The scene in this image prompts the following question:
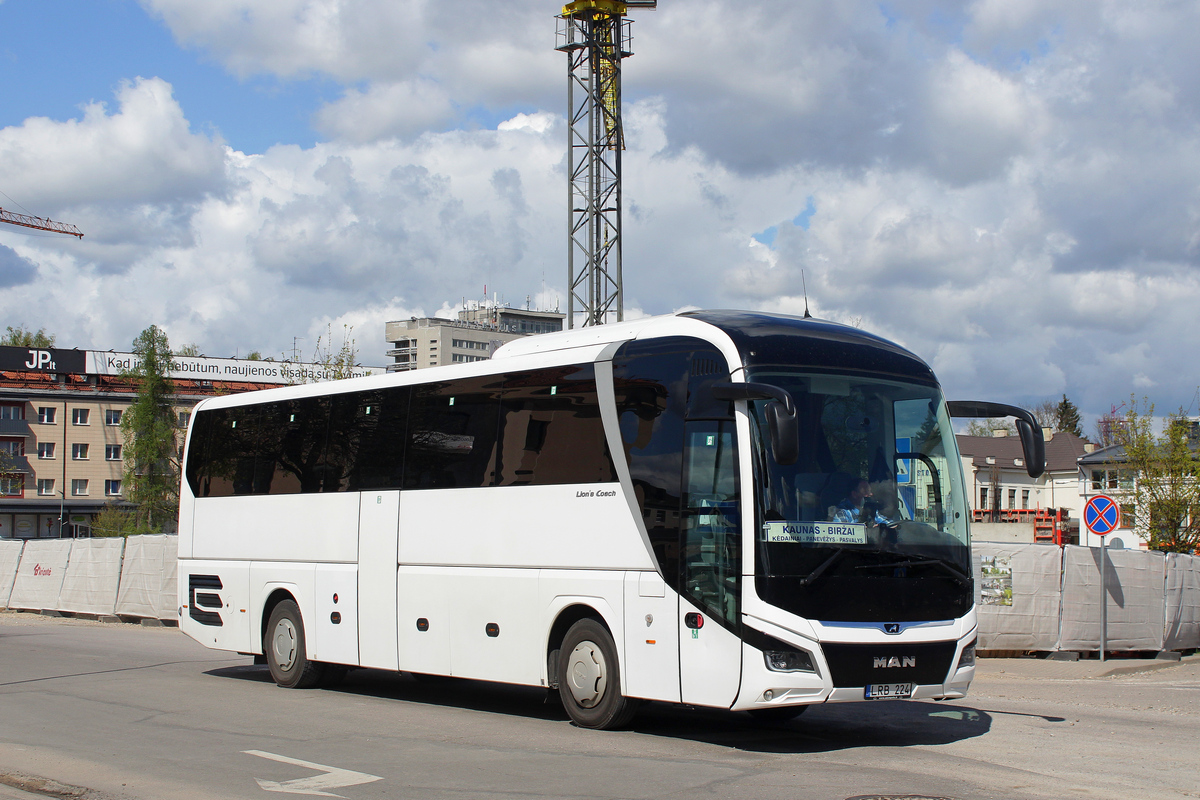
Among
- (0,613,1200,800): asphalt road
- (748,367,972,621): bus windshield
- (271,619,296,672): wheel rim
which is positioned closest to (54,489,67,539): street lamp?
(0,613,1200,800): asphalt road

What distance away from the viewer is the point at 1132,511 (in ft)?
155

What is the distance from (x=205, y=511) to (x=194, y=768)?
7739 millimetres

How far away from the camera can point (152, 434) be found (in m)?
94.4

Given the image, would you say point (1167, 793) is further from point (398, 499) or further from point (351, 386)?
point (351, 386)

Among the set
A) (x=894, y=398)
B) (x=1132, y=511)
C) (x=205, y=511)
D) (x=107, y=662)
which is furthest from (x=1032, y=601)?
(x=1132, y=511)

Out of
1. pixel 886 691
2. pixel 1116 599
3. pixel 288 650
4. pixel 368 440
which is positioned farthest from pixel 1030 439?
pixel 1116 599

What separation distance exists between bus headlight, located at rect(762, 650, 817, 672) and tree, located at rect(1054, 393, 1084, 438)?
123 metres

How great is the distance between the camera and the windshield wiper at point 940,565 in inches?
380

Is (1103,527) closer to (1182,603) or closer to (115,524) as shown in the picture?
(1182,603)

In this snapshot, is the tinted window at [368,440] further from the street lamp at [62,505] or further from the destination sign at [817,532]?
the street lamp at [62,505]

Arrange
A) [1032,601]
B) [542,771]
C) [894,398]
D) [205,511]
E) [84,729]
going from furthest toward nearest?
[1032,601], [205,511], [84,729], [894,398], [542,771]

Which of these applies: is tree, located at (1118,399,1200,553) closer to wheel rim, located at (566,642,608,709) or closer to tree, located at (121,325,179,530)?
wheel rim, located at (566,642,608,709)

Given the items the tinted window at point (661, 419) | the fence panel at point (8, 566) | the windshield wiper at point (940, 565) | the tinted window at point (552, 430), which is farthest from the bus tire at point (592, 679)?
the fence panel at point (8, 566)

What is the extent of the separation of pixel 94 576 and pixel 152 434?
2640 inches
